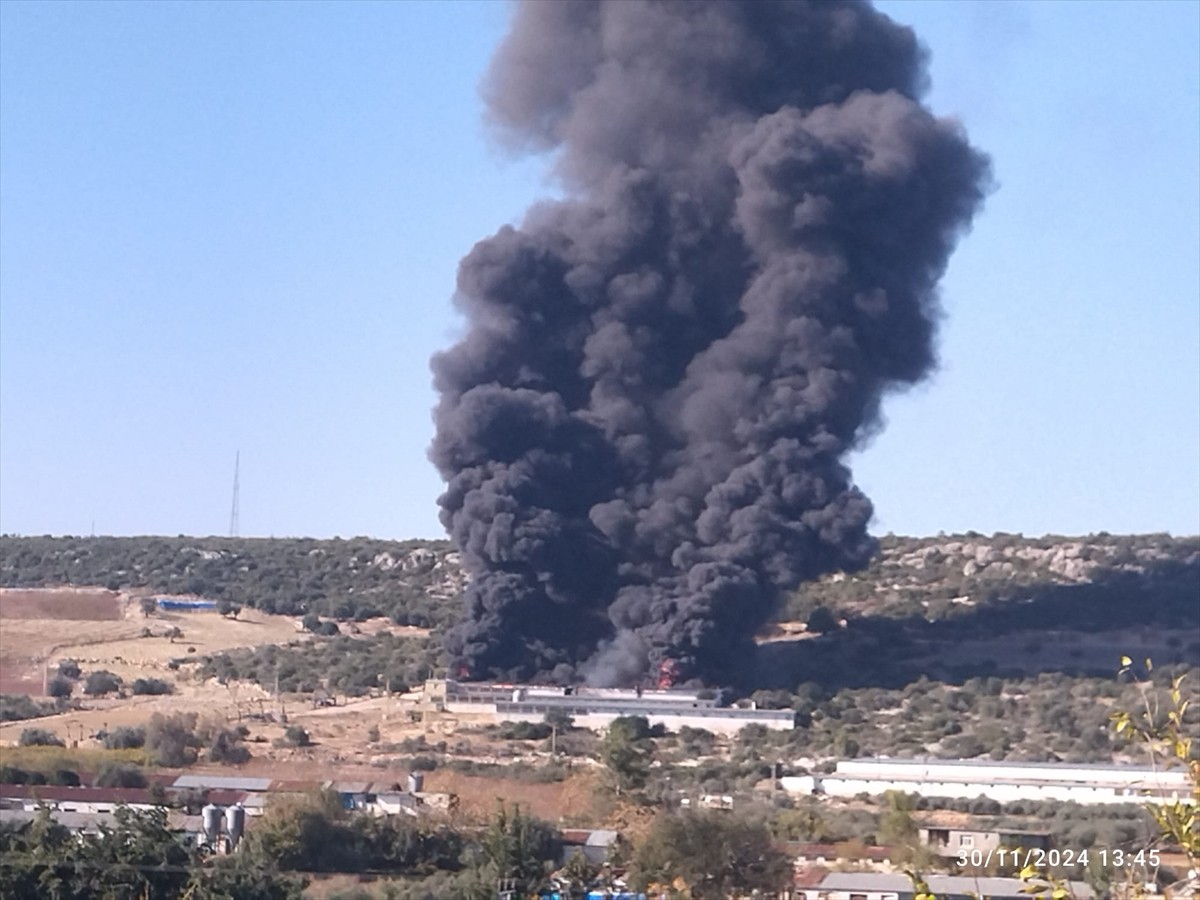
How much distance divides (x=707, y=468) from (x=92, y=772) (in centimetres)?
1953

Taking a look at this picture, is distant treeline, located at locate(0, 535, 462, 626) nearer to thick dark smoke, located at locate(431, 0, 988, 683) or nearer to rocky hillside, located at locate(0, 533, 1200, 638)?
rocky hillside, located at locate(0, 533, 1200, 638)

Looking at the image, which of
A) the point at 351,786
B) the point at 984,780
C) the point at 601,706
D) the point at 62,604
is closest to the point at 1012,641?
the point at 601,706

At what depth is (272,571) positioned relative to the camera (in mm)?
75875

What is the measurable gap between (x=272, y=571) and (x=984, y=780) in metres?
43.7

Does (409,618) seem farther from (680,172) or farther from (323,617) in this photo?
(680,172)

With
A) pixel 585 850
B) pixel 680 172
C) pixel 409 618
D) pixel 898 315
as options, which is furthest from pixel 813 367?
pixel 585 850

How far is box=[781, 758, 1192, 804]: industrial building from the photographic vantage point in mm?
35406

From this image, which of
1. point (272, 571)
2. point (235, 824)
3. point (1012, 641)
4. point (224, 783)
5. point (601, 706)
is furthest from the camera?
point (272, 571)

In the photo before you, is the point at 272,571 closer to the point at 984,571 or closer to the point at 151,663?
the point at 151,663

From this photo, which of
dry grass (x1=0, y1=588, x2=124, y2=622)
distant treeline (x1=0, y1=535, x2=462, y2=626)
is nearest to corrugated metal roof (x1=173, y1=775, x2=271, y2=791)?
distant treeline (x1=0, y1=535, x2=462, y2=626)

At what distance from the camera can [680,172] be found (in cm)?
5306

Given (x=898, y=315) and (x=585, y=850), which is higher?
(x=898, y=315)

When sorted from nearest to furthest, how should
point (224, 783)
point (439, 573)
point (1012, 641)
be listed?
point (224, 783) < point (1012, 641) < point (439, 573)

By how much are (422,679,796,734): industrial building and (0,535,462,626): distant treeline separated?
13603 millimetres
